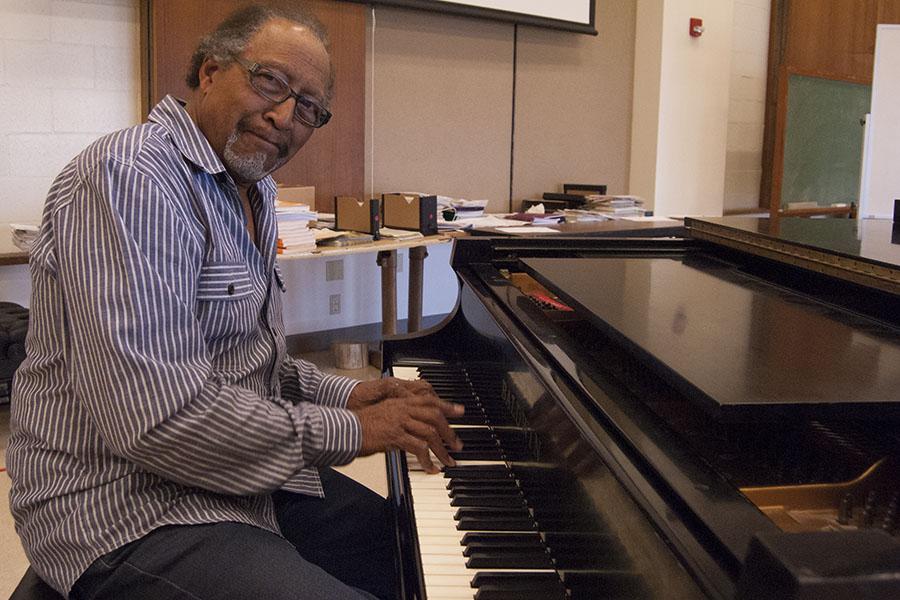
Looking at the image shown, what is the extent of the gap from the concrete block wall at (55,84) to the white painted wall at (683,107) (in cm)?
318

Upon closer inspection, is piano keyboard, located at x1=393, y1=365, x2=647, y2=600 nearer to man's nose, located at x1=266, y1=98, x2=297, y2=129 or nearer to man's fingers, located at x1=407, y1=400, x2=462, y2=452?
man's fingers, located at x1=407, y1=400, x2=462, y2=452

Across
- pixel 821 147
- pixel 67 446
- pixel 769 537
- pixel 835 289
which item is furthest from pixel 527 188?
pixel 769 537

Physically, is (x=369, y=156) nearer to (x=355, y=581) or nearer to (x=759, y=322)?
(x=355, y=581)

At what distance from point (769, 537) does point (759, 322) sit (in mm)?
689

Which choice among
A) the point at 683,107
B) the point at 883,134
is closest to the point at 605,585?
the point at 683,107

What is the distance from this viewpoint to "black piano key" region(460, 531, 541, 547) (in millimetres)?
1114

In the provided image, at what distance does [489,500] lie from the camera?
1.24 meters

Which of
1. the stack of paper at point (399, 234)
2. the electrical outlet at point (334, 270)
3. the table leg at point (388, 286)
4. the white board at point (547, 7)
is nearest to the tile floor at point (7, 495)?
the table leg at point (388, 286)

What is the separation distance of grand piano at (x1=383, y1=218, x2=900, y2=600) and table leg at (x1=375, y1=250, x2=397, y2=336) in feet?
7.84

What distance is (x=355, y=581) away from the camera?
1.55m

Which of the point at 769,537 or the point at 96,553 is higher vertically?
the point at 769,537

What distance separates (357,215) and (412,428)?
2.72 m

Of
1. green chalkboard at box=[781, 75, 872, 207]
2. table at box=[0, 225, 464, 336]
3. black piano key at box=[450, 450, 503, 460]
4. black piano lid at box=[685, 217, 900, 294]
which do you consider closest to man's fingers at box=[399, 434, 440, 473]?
black piano key at box=[450, 450, 503, 460]

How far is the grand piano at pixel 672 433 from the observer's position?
71 cm
